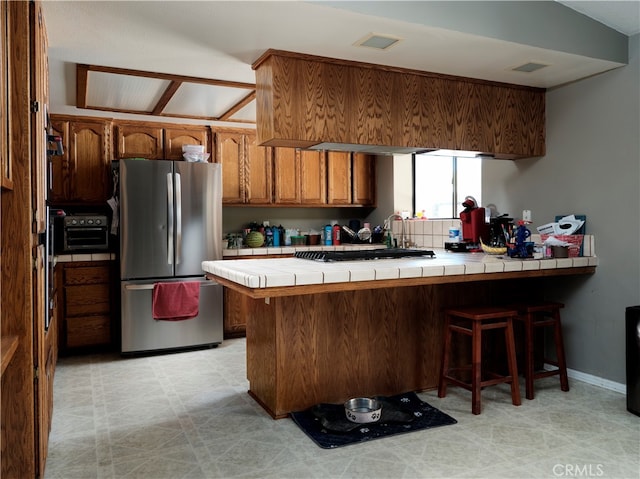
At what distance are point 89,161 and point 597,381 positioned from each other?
4613 millimetres

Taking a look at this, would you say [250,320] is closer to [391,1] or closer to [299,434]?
[299,434]

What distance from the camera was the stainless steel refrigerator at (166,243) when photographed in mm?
4551

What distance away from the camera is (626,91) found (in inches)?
134

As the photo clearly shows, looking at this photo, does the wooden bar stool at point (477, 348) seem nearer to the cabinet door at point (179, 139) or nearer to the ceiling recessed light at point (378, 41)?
the ceiling recessed light at point (378, 41)

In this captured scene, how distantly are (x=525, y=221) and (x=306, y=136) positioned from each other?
1.95 meters

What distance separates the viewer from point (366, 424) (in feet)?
9.39

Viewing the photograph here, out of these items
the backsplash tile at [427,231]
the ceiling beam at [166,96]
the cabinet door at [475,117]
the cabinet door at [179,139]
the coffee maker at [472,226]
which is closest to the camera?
the cabinet door at [475,117]

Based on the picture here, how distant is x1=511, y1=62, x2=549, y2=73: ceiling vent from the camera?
3377 mm

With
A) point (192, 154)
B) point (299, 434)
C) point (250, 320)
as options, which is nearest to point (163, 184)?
point (192, 154)

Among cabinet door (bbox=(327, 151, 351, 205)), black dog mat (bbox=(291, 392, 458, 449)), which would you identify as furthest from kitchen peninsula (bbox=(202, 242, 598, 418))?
cabinet door (bbox=(327, 151, 351, 205))

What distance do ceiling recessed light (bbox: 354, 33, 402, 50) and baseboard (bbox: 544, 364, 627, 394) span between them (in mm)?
2644

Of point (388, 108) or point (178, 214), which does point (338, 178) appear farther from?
point (388, 108)

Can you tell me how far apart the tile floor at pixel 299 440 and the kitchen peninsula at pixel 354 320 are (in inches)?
9.8

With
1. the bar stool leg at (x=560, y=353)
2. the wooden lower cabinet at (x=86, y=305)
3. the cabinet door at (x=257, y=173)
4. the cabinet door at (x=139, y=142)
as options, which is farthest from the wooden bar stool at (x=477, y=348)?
the cabinet door at (x=139, y=142)
